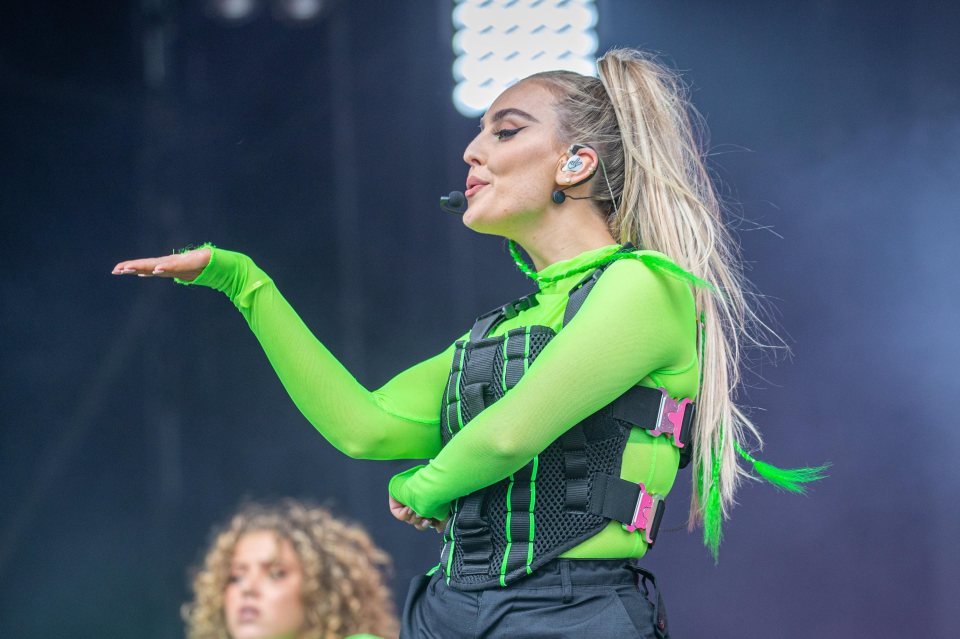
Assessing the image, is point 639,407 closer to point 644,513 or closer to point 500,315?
point 644,513

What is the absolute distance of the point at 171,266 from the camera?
1.68 m

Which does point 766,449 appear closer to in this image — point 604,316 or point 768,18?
point 768,18

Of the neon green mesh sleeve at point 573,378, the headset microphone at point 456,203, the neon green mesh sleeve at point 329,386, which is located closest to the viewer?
the neon green mesh sleeve at point 573,378

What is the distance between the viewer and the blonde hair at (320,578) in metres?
2.01

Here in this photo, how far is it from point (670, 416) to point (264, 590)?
2.82 ft

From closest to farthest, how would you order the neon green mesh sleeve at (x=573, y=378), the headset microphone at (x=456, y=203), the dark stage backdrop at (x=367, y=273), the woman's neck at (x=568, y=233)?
the neon green mesh sleeve at (x=573, y=378), the woman's neck at (x=568, y=233), the headset microphone at (x=456, y=203), the dark stage backdrop at (x=367, y=273)

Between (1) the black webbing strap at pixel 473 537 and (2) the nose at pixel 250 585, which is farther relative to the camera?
(2) the nose at pixel 250 585

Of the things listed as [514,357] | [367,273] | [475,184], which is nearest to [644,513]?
[514,357]

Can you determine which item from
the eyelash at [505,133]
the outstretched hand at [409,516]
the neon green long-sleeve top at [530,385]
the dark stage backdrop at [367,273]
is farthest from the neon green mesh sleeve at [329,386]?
the dark stage backdrop at [367,273]

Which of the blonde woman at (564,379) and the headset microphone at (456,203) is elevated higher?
the headset microphone at (456,203)

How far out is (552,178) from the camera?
1856 millimetres

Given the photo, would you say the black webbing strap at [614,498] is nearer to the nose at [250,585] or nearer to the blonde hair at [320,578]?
the blonde hair at [320,578]

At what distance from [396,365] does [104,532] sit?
1.18 metres

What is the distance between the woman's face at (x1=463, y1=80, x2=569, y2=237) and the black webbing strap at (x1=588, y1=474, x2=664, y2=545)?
0.49m
